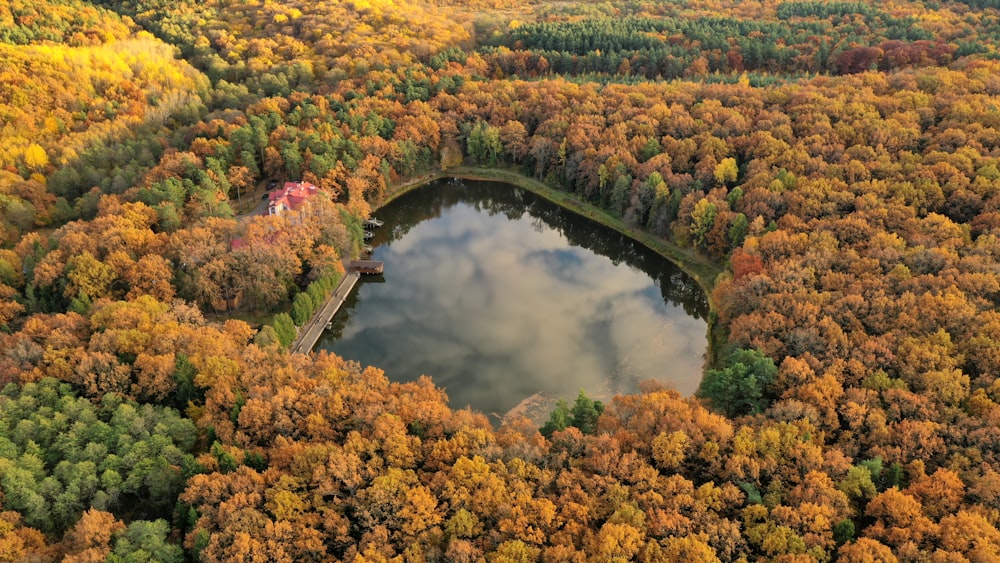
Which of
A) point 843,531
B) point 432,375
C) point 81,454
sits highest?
point 843,531

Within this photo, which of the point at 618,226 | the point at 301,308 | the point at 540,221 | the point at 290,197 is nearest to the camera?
the point at 301,308

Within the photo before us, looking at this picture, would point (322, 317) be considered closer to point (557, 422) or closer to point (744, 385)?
point (557, 422)

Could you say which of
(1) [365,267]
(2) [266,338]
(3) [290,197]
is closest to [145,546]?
(2) [266,338]

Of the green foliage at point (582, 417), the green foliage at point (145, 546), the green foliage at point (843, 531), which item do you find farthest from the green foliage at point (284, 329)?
the green foliage at point (843, 531)

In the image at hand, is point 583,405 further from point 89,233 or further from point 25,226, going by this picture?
point 25,226

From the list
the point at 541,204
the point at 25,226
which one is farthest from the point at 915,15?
the point at 25,226

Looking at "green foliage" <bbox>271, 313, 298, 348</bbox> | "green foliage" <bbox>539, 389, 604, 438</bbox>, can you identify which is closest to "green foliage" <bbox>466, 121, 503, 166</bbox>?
"green foliage" <bbox>271, 313, 298, 348</bbox>
